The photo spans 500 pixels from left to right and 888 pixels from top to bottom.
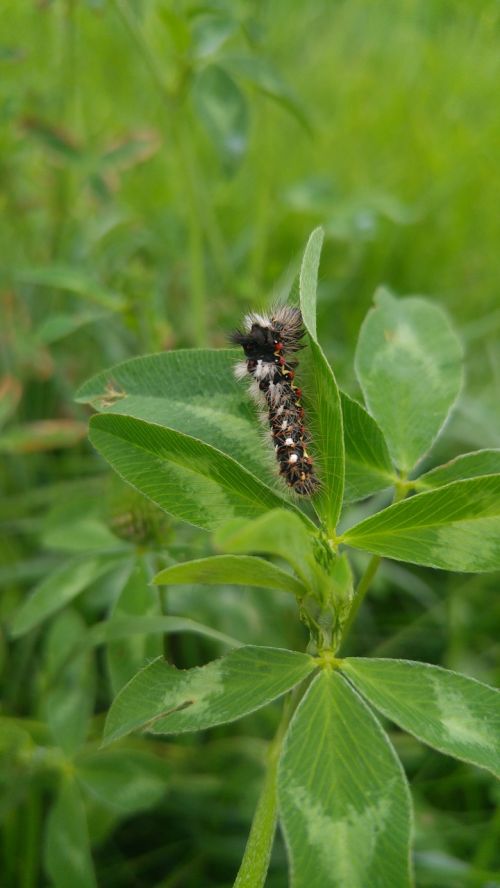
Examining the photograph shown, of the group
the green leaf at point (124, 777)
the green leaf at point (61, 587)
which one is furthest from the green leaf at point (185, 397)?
the green leaf at point (124, 777)

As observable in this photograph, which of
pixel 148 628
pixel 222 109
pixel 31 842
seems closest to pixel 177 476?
pixel 148 628

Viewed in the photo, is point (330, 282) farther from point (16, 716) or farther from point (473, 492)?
point (473, 492)

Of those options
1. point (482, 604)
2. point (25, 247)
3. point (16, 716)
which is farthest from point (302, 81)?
point (16, 716)

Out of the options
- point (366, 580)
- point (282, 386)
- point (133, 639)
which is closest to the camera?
point (366, 580)

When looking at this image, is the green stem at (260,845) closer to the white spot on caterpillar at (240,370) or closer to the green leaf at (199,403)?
the green leaf at (199,403)

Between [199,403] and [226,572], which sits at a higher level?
[199,403]

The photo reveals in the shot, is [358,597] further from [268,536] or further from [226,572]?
[268,536]
